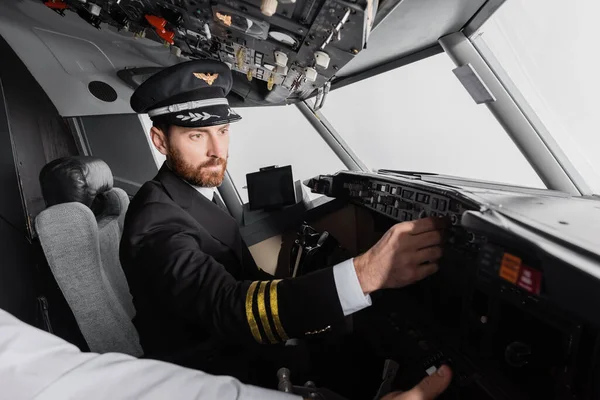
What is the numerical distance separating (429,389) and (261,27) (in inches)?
59.0

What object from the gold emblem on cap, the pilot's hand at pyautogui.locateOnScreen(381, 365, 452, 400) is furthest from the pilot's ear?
the pilot's hand at pyautogui.locateOnScreen(381, 365, 452, 400)

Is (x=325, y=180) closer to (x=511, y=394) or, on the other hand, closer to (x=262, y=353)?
(x=262, y=353)

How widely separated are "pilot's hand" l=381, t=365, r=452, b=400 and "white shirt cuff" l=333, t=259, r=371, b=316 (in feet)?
0.61

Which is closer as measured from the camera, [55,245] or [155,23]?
[55,245]

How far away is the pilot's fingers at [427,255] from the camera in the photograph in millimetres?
788

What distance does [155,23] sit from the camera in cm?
179

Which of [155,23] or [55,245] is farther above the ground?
[155,23]

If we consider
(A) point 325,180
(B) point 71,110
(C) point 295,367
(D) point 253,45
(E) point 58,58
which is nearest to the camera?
(C) point 295,367

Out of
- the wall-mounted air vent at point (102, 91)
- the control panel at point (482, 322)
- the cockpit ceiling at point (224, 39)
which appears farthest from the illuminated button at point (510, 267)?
the wall-mounted air vent at point (102, 91)

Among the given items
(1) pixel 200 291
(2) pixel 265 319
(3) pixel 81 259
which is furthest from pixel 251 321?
(3) pixel 81 259

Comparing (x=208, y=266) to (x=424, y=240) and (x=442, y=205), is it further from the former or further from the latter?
(x=442, y=205)

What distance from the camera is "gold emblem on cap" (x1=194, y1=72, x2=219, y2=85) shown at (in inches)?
55.3

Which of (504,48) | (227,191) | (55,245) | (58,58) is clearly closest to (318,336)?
(55,245)

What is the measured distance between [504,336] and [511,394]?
0.12 meters
